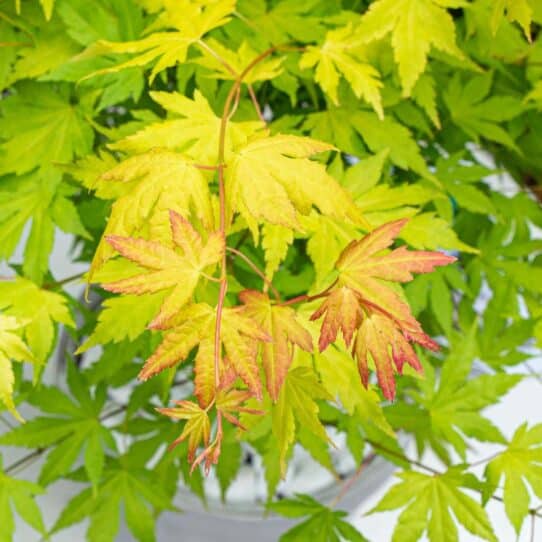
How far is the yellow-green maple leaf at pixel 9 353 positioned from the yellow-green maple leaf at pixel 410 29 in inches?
14.2

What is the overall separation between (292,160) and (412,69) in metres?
0.18

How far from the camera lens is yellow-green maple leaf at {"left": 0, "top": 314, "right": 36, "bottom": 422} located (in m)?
0.49

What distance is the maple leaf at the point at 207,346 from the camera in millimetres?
373

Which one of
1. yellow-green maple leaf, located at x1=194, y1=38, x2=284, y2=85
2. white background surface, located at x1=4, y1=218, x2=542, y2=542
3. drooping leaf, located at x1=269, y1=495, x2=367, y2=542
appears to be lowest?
white background surface, located at x1=4, y1=218, x2=542, y2=542

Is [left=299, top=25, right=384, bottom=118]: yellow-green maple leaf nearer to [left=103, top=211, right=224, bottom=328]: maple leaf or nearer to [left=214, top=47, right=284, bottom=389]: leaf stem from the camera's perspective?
[left=214, top=47, right=284, bottom=389]: leaf stem

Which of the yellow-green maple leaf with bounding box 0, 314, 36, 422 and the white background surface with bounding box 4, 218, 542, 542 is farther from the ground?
the yellow-green maple leaf with bounding box 0, 314, 36, 422

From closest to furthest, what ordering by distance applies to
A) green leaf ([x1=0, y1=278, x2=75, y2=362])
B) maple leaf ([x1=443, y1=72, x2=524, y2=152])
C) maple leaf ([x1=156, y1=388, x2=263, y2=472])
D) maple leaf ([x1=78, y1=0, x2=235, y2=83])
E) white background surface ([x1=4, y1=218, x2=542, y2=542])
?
maple leaf ([x1=156, y1=388, x2=263, y2=472]) → maple leaf ([x1=78, y1=0, x2=235, y2=83]) → green leaf ([x1=0, y1=278, x2=75, y2=362]) → maple leaf ([x1=443, y1=72, x2=524, y2=152]) → white background surface ([x1=4, y1=218, x2=542, y2=542])

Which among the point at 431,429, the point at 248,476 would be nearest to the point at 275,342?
the point at 431,429

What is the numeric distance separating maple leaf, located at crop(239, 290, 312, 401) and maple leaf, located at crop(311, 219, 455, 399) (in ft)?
0.11

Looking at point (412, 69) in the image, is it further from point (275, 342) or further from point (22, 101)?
point (22, 101)

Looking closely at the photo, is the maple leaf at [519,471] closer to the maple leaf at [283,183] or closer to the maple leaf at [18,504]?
the maple leaf at [283,183]

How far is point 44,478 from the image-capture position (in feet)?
2.37

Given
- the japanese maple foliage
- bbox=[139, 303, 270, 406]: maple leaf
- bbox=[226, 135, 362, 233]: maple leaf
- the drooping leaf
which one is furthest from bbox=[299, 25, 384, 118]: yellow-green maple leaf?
the drooping leaf

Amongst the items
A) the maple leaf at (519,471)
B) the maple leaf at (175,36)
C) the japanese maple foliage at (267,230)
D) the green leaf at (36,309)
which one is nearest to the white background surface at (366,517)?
the japanese maple foliage at (267,230)
